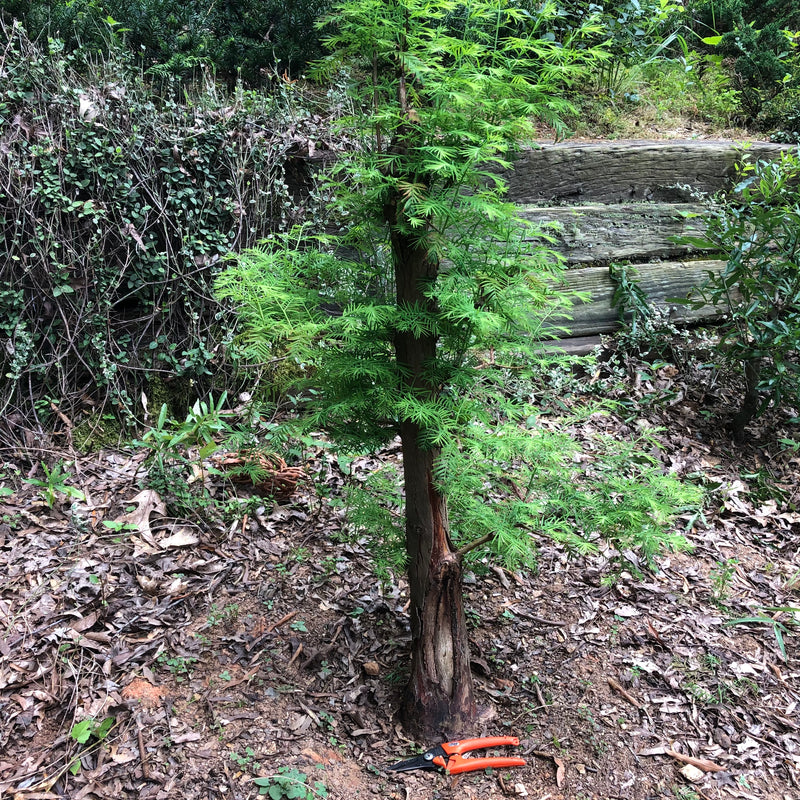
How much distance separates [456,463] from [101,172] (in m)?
2.80

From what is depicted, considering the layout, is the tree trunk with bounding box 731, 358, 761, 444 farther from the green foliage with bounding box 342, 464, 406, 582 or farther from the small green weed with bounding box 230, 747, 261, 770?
the small green weed with bounding box 230, 747, 261, 770

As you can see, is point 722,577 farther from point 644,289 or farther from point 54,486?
point 54,486

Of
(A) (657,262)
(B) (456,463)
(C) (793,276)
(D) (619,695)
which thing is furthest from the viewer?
(A) (657,262)

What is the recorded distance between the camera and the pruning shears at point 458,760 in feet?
7.68

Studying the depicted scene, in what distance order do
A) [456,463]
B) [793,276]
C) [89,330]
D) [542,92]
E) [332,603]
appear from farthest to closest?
[793,276]
[89,330]
[332,603]
[456,463]
[542,92]

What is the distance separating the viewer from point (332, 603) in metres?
3.05

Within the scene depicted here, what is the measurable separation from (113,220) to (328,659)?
2727 millimetres

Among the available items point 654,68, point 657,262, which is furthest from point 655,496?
point 654,68

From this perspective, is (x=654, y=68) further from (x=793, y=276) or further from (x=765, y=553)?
(x=765, y=553)

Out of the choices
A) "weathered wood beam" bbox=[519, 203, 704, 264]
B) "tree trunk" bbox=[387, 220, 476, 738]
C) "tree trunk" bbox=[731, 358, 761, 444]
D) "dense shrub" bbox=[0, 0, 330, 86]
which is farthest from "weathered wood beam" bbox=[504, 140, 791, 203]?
"tree trunk" bbox=[387, 220, 476, 738]

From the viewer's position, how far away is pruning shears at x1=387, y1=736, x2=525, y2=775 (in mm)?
2342

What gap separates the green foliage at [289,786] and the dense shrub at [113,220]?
2.40 m

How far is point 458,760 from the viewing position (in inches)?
93.2

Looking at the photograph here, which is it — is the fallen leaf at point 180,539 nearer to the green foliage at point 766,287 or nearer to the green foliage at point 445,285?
the green foliage at point 445,285
